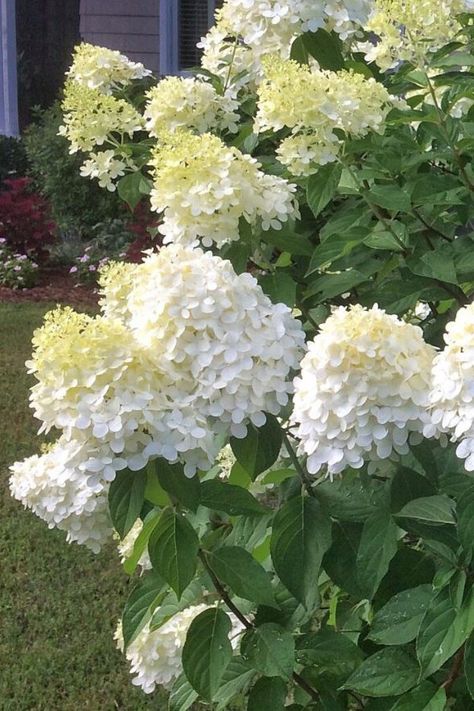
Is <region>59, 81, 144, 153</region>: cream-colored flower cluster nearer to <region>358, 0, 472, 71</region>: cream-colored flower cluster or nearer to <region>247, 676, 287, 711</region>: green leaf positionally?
<region>358, 0, 472, 71</region>: cream-colored flower cluster

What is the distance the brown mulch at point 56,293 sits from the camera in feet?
27.2

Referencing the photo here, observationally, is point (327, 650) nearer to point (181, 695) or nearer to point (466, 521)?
point (181, 695)

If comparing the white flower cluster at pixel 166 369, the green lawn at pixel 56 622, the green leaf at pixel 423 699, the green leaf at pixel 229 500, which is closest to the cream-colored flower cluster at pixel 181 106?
the white flower cluster at pixel 166 369

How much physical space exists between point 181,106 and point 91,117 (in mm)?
247

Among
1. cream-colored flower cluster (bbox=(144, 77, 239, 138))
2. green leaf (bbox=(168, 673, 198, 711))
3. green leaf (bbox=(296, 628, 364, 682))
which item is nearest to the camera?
green leaf (bbox=(296, 628, 364, 682))

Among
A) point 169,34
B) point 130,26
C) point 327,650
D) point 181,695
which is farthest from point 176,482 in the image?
point 130,26

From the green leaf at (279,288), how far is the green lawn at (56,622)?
1988mm

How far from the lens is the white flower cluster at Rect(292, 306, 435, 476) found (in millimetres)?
1230

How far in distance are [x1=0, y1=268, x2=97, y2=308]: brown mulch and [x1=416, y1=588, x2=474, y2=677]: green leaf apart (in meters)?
6.82

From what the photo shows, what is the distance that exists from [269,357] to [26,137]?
371 inches

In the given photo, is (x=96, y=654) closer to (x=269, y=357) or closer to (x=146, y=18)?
(x=269, y=357)

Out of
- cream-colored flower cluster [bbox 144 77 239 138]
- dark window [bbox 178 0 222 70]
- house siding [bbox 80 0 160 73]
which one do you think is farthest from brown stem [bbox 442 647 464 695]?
house siding [bbox 80 0 160 73]

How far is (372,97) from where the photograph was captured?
178 centimetres

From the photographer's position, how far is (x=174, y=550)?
1416mm
